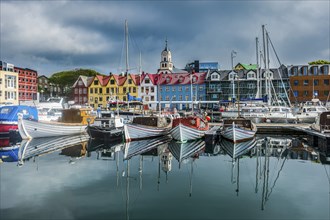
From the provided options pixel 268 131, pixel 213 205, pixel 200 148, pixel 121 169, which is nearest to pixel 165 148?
pixel 200 148

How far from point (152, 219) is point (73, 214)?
3.15 meters

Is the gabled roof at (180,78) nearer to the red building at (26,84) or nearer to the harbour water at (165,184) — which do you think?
the red building at (26,84)

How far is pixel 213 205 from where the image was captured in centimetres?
1309

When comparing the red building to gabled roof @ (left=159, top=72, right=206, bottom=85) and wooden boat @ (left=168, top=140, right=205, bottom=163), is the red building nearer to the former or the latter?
gabled roof @ (left=159, top=72, right=206, bottom=85)

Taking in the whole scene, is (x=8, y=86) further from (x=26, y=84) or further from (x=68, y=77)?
(x=68, y=77)

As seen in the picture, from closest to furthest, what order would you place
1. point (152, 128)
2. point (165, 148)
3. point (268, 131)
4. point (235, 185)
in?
1. point (235, 185)
2. point (165, 148)
3. point (152, 128)
4. point (268, 131)

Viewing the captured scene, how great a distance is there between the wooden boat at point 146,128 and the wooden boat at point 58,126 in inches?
338

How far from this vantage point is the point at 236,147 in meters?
28.2

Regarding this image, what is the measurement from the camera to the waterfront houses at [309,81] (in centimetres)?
7562

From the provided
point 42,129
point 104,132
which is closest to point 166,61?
point 104,132

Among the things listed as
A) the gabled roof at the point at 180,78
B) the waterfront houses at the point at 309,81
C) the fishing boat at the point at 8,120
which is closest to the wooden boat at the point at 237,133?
the fishing boat at the point at 8,120

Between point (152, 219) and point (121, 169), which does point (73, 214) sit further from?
point (121, 169)

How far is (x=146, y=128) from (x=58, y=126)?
11.0 meters

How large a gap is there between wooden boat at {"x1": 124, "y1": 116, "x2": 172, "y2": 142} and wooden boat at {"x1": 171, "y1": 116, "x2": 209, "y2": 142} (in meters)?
1.82
